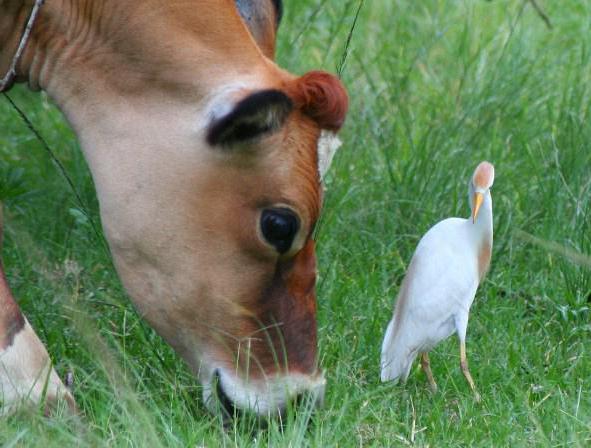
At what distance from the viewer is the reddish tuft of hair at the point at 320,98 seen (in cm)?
382

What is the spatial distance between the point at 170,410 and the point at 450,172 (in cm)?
217

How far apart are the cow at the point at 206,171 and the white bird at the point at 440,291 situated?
413 millimetres

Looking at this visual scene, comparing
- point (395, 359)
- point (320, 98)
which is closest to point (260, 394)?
point (395, 359)

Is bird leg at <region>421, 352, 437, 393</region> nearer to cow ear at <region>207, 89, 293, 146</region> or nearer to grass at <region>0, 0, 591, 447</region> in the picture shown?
grass at <region>0, 0, 591, 447</region>

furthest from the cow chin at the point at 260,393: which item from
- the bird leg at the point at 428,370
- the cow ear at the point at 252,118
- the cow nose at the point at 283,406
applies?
the cow ear at the point at 252,118

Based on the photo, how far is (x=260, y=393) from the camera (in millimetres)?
3926

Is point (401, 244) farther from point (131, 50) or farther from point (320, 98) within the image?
point (131, 50)

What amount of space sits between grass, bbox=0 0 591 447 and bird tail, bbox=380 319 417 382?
0.07 metres

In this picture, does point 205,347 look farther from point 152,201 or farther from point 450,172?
point 450,172

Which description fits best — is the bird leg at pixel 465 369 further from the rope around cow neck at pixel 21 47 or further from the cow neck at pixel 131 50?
the rope around cow neck at pixel 21 47

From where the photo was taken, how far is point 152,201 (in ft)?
12.7

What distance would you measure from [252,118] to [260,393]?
0.77 meters

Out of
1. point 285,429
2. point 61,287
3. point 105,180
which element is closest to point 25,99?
point 61,287

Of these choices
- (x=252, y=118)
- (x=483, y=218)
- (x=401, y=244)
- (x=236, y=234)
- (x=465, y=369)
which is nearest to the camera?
(x=252, y=118)
